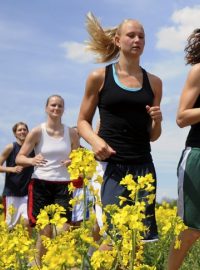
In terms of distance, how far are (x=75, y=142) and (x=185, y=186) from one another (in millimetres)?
2247

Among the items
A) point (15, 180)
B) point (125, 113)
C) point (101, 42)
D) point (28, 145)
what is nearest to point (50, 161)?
point (28, 145)

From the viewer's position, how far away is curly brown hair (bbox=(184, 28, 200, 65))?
164 inches

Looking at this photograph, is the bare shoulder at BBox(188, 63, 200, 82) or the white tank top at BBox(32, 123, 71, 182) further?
the white tank top at BBox(32, 123, 71, 182)

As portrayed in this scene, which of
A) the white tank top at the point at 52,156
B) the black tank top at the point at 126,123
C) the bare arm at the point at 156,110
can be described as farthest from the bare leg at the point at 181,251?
the white tank top at the point at 52,156

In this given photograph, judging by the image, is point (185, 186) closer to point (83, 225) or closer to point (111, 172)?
point (111, 172)

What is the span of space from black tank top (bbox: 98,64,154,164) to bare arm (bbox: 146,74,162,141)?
5cm

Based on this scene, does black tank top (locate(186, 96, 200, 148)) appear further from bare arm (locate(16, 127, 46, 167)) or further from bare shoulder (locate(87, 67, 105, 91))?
bare arm (locate(16, 127, 46, 167))

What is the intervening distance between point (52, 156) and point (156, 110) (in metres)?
2.15

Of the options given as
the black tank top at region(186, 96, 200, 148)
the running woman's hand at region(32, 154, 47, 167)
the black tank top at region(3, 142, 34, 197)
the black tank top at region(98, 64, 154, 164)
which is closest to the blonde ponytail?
the black tank top at region(98, 64, 154, 164)

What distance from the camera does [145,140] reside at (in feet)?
13.4

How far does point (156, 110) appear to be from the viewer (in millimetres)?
3850

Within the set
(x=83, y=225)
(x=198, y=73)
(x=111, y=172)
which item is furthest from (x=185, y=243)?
(x=83, y=225)

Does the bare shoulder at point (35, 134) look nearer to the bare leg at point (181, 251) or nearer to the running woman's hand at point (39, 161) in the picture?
the running woman's hand at point (39, 161)

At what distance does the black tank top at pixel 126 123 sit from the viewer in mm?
3994
